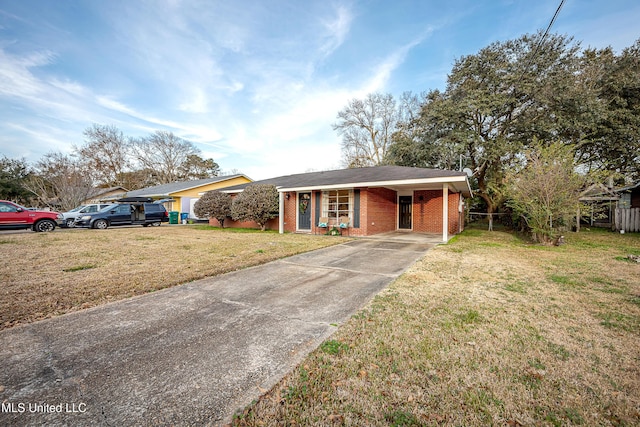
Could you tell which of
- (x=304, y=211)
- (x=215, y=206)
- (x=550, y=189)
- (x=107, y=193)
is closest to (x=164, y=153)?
(x=107, y=193)

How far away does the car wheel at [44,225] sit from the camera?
12663 millimetres

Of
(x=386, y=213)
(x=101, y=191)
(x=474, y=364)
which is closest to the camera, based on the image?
(x=474, y=364)

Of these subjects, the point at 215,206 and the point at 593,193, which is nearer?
the point at 593,193

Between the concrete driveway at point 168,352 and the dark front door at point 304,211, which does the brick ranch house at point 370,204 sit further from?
the concrete driveway at point 168,352

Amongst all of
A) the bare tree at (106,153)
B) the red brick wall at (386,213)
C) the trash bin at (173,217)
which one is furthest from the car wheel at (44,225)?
the bare tree at (106,153)

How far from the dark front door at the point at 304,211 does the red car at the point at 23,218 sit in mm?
12711

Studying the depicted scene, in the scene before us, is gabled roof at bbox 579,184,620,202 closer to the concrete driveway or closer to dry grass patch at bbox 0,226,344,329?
the concrete driveway

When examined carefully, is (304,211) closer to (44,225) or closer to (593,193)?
(593,193)

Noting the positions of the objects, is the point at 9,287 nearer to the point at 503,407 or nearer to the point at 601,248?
the point at 503,407

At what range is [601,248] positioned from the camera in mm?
8562

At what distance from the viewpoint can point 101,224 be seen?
50.1 ft

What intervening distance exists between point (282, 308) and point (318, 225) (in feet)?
31.9

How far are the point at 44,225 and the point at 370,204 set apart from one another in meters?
16.7

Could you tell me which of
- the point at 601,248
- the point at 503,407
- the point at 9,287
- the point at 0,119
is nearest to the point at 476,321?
the point at 503,407
